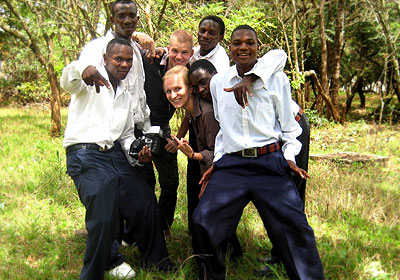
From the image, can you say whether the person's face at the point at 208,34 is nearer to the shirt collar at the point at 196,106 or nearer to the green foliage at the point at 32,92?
the shirt collar at the point at 196,106

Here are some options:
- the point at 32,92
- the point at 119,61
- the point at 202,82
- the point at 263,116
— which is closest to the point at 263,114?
the point at 263,116

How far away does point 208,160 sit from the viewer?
351 cm

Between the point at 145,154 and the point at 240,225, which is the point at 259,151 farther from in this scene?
the point at 240,225

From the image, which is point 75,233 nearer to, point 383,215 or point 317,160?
point 383,215

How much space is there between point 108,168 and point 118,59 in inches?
36.4

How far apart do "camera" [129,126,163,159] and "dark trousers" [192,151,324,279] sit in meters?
0.67

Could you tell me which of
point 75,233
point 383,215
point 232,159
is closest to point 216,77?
point 232,159

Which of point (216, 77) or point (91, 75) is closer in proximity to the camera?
point (91, 75)

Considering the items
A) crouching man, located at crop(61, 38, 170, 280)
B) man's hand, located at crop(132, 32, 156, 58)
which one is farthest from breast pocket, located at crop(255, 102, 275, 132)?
man's hand, located at crop(132, 32, 156, 58)

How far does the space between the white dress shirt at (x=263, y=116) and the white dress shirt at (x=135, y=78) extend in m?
0.95

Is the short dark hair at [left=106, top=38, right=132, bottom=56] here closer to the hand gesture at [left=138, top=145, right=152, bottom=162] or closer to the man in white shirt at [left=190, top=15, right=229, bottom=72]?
the man in white shirt at [left=190, top=15, right=229, bottom=72]

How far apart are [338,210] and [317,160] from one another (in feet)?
9.20

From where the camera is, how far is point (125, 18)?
3.76 m

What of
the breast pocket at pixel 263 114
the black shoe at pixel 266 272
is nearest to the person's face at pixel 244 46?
the breast pocket at pixel 263 114
